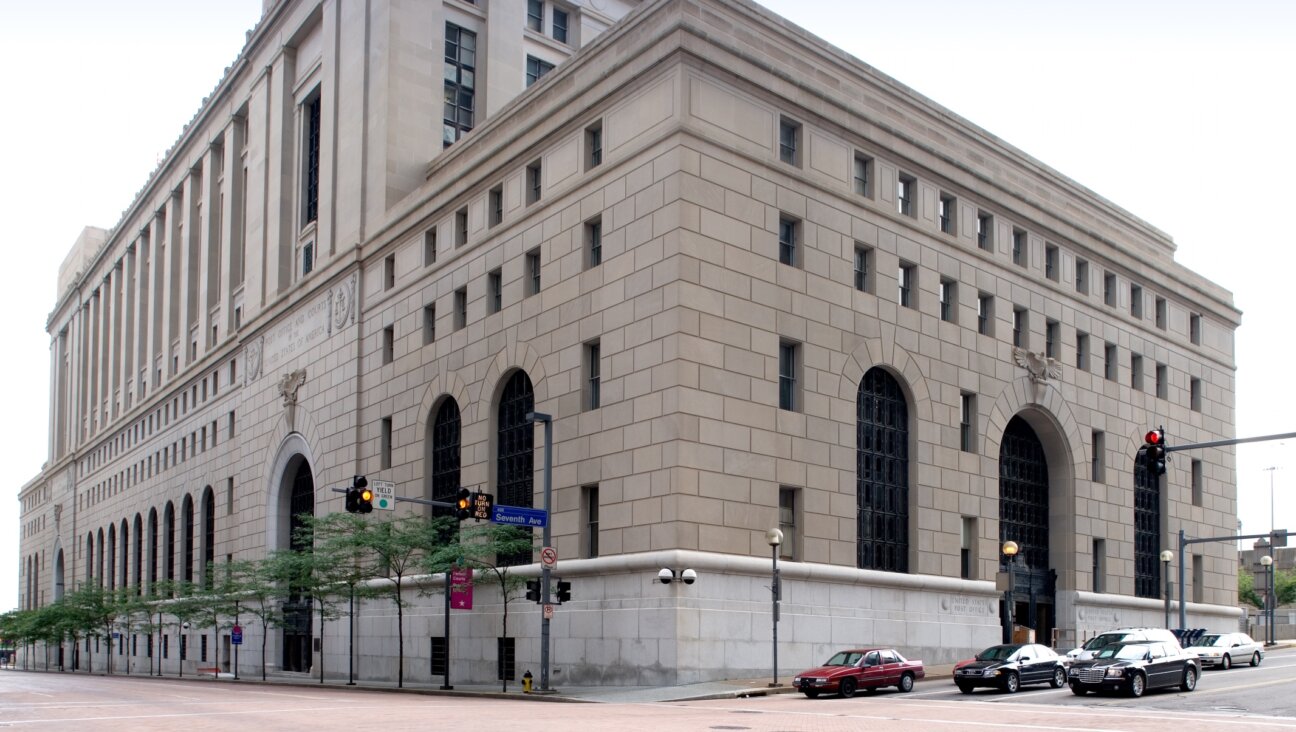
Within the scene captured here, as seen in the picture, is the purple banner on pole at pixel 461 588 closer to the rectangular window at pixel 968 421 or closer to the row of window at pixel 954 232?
the row of window at pixel 954 232

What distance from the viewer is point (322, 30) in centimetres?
7781

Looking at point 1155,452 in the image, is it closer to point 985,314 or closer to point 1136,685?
point 1136,685

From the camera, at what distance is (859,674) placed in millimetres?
37219

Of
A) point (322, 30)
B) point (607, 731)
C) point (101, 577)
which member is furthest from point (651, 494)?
point (101, 577)

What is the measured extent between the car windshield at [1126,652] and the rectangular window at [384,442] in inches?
1492

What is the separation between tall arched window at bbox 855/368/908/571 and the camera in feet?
165

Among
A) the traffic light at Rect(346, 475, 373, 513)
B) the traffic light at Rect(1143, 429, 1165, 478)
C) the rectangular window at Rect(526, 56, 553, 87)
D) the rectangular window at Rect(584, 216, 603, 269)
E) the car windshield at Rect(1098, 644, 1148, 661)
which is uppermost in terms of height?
the rectangular window at Rect(526, 56, 553, 87)

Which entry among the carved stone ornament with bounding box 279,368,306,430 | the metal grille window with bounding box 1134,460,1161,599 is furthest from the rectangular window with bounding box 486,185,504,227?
the metal grille window with bounding box 1134,460,1161,599

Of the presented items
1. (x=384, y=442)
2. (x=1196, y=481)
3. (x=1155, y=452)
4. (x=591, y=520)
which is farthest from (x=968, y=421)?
(x=384, y=442)

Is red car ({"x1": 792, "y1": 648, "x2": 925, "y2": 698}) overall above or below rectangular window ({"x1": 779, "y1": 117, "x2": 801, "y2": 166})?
below

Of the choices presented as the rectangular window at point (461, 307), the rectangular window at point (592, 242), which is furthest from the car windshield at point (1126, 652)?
the rectangular window at point (461, 307)

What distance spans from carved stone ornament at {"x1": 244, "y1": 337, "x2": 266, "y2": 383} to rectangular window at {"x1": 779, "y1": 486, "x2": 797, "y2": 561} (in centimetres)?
4407

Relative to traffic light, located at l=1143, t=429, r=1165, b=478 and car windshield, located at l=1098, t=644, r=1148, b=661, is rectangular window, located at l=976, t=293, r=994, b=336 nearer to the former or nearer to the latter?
traffic light, located at l=1143, t=429, r=1165, b=478

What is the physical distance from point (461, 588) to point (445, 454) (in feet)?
33.7
